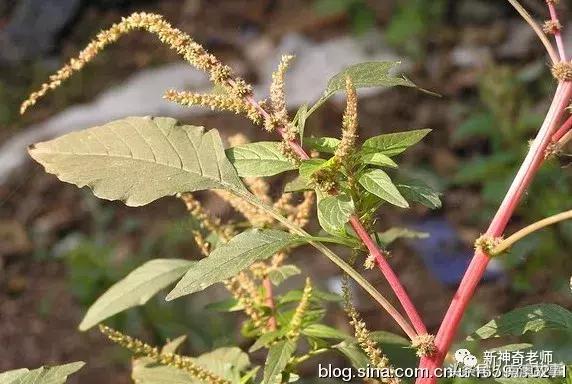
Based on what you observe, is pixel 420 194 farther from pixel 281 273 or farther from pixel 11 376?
pixel 11 376

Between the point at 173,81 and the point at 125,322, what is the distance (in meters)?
2.16

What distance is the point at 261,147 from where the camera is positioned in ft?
2.90

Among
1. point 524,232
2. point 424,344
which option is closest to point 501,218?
point 524,232

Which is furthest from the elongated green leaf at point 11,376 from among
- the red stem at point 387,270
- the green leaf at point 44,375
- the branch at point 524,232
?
the branch at point 524,232

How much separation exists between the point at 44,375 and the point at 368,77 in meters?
0.44

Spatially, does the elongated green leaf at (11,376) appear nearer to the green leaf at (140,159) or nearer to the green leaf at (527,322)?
the green leaf at (140,159)

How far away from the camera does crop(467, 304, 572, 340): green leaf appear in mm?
900

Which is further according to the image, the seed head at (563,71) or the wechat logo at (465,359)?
the wechat logo at (465,359)

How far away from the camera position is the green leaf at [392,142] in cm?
88

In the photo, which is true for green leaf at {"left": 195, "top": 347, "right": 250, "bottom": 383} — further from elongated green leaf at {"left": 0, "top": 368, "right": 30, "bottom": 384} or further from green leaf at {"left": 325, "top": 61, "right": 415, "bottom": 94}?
green leaf at {"left": 325, "top": 61, "right": 415, "bottom": 94}

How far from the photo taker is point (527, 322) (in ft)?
2.96

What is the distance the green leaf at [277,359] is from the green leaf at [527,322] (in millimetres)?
186

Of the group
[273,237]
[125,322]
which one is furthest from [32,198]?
[273,237]

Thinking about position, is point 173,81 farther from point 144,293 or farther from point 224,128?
point 144,293
